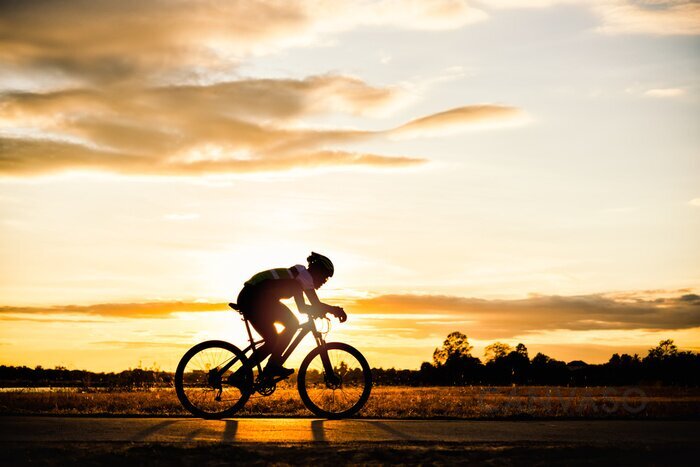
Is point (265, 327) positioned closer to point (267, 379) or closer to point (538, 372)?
point (267, 379)

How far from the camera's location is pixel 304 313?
44.0 feet

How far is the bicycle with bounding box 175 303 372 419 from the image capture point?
1356cm

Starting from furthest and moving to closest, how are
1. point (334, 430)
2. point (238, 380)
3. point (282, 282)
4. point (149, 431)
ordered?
point (238, 380) < point (282, 282) < point (334, 430) < point (149, 431)

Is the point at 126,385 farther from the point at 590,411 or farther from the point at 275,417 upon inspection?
the point at 590,411

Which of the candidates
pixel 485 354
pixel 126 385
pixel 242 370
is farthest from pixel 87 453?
A: pixel 485 354

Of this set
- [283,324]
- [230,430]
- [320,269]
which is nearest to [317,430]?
[230,430]

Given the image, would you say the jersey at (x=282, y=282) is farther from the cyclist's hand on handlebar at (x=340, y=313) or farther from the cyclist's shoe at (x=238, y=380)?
the cyclist's shoe at (x=238, y=380)

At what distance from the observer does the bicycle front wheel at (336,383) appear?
13680 mm

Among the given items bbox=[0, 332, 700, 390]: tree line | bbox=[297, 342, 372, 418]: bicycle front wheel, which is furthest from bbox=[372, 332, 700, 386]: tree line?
bbox=[297, 342, 372, 418]: bicycle front wheel

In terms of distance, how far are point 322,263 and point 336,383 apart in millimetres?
1999

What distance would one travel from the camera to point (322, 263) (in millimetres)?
13531

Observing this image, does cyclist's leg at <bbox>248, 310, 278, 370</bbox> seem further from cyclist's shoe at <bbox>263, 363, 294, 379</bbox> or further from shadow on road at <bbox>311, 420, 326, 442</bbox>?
shadow on road at <bbox>311, 420, 326, 442</bbox>

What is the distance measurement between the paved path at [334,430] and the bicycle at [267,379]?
1.83ft

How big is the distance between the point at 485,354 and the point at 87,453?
260ft
